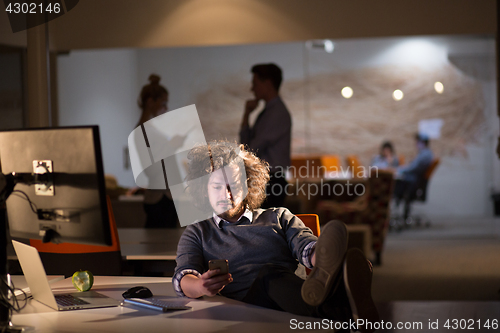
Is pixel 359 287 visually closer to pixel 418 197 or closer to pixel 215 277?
pixel 215 277

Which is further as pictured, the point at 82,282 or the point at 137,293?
the point at 82,282

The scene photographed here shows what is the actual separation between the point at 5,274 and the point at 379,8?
2.95m

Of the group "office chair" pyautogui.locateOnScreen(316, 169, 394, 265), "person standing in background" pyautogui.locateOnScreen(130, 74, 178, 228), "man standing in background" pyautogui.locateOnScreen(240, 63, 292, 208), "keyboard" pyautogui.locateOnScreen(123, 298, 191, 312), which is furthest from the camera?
"office chair" pyautogui.locateOnScreen(316, 169, 394, 265)

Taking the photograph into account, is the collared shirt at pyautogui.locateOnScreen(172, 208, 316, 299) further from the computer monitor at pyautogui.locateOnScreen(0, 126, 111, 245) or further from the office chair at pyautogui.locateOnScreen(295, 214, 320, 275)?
the computer monitor at pyautogui.locateOnScreen(0, 126, 111, 245)

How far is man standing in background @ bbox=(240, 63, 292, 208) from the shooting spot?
3.38 metres

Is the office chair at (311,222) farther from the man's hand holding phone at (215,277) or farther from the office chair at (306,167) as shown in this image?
the office chair at (306,167)

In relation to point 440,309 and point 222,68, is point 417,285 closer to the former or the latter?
point 440,309

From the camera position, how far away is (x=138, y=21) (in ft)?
11.8

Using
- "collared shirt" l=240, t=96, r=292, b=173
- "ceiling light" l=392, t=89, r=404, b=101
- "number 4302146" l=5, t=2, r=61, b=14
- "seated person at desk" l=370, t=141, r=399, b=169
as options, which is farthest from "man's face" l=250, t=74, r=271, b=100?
"ceiling light" l=392, t=89, r=404, b=101

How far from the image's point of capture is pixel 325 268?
1146 millimetres

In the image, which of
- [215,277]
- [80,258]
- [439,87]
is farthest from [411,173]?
[215,277]

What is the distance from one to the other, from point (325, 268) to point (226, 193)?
22.3 inches

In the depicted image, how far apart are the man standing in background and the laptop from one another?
192cm

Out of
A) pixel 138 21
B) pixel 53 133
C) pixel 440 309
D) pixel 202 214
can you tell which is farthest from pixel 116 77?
pixel 440 309
